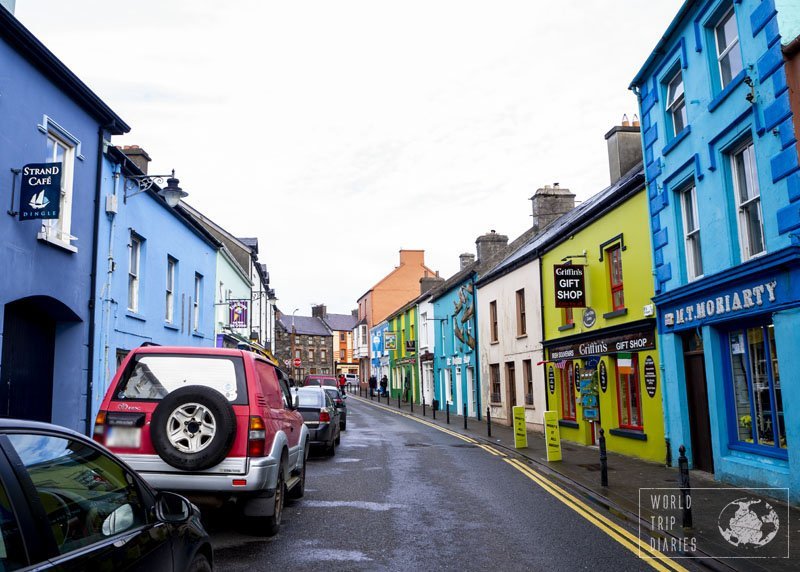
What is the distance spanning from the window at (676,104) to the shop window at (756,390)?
4580mm

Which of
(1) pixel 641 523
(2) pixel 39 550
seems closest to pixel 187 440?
(2) pixel 39 550

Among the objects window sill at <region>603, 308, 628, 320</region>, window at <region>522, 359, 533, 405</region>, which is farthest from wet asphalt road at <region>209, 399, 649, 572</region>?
window at <region>522, 359, 533, 405</region>

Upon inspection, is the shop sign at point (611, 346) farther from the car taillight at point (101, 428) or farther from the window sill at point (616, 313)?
the car taillight at point (101, 428)

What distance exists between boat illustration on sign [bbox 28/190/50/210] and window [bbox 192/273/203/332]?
10601 millimetres

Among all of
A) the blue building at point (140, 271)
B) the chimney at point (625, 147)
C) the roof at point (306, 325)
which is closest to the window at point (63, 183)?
the blue building at point (140, 271)

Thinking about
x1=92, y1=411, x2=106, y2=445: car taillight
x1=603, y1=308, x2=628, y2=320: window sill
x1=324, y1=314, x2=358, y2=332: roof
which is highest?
x1=324, y1=314, x2=358, y2=332: roof

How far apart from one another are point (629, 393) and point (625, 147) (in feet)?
25.4

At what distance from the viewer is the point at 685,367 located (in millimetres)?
12594

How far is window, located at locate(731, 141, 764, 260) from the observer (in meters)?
10.1

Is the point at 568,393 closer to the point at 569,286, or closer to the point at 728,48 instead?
the point at 569,286

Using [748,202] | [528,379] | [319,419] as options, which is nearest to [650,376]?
[748,202]

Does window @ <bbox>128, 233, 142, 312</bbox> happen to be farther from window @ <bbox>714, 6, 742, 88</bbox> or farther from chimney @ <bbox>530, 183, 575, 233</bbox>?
chimney @ <bbox>530, 183, 575, 233</bbox>

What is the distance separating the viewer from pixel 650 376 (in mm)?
13797

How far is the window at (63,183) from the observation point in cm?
1070
